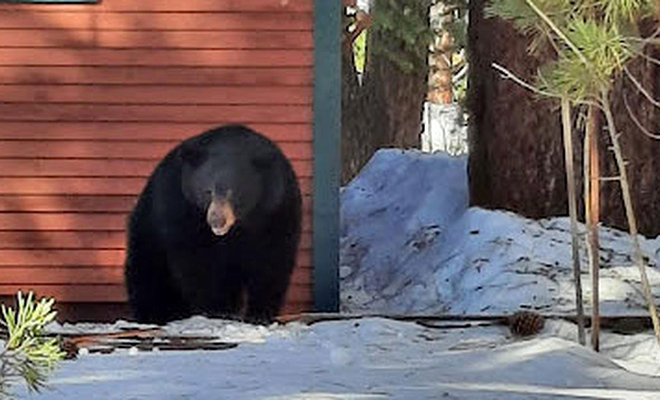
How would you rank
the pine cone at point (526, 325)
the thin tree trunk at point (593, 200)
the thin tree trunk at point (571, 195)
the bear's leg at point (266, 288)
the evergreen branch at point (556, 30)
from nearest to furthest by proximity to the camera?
the evergreen branch at point (556, 30) < the thin tree trunk at point (571, 195) < the thin tree trunk at point (593, 200) < the pine cone at point (526, 325) < the bear's leg at point (266, 288)

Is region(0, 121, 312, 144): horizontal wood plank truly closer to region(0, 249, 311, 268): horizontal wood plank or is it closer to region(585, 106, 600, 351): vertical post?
region(0, 249, 311, 268): horizontal wood plank

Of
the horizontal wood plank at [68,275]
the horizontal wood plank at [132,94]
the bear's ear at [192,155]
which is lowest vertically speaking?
the horizontal wood plank at [68,275]

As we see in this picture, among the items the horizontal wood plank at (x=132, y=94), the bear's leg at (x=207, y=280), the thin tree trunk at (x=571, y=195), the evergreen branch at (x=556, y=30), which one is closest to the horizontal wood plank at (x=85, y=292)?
the bear's leg at (x=207, y=280)

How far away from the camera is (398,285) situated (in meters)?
11.9

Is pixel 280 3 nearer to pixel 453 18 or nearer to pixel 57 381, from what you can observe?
pixel 57 381

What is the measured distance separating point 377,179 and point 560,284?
162 inches

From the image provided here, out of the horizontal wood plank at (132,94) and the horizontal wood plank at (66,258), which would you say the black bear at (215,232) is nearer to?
the horizontal wood plank at (66,258)

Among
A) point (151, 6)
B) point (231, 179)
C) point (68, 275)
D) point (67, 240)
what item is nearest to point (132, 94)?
point (151, 6)

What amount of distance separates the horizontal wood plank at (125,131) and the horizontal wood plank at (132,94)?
0.13m

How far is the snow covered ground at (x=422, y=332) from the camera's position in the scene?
238 inches

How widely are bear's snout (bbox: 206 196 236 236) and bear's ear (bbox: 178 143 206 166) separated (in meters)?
0.27

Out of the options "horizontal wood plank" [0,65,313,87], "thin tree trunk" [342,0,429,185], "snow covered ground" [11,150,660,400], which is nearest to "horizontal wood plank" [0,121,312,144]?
"horizontal wood plank" [0,65,313,87]

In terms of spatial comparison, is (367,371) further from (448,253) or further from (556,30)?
(448,253)

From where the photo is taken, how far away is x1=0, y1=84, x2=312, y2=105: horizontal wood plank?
952 centimetres
